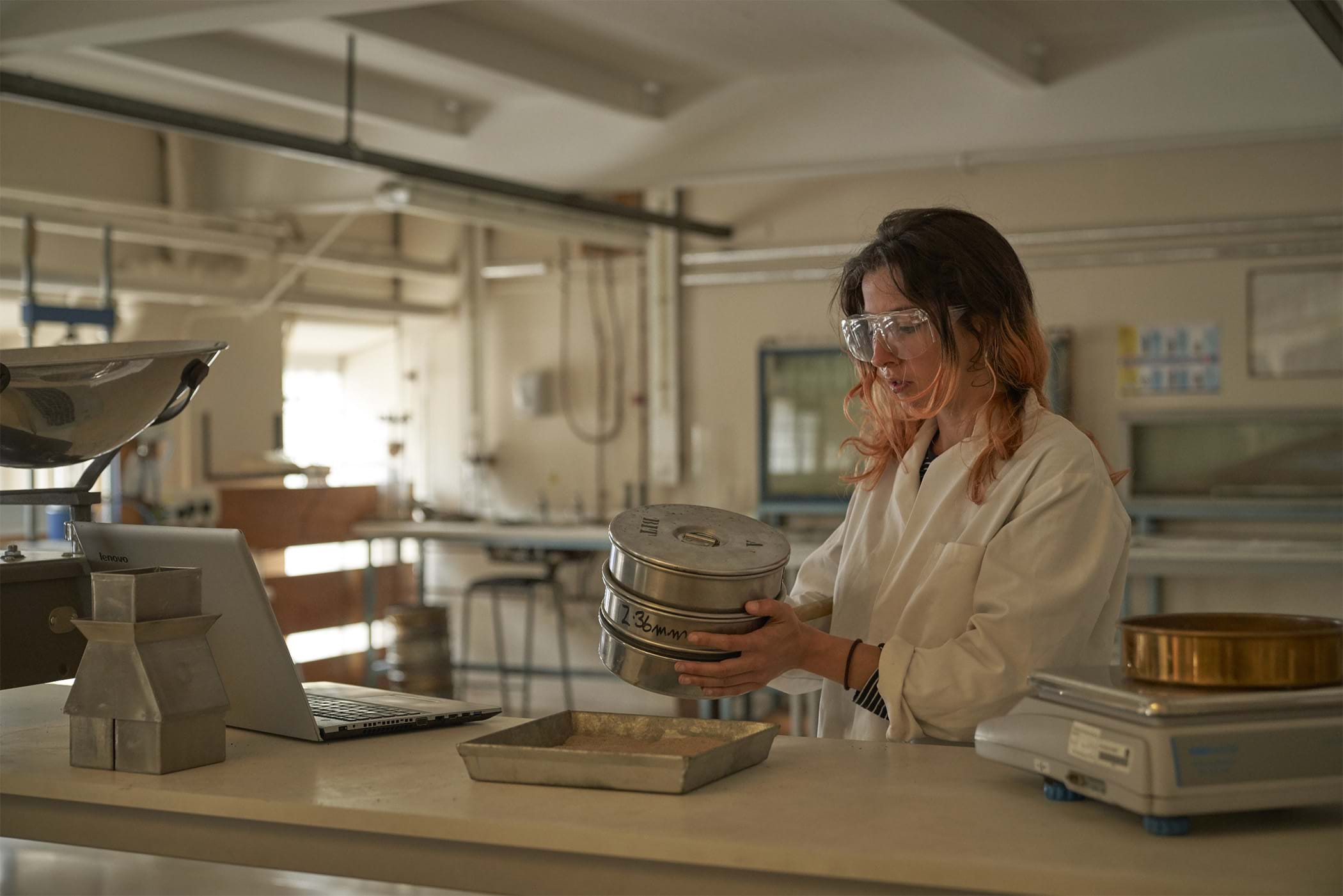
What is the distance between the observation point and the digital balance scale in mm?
1178

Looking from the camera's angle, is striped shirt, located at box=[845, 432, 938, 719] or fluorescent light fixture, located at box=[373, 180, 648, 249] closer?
striped shirt, located at box=[845, 432, 938, 719]

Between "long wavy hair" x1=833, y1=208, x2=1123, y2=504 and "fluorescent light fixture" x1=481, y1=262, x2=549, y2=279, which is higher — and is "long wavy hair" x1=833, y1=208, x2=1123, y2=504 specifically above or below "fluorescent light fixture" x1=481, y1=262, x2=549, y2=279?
below

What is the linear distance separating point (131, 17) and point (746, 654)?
122 inches

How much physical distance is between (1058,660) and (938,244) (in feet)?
1.98

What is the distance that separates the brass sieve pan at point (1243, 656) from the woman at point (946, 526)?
0.33 meters

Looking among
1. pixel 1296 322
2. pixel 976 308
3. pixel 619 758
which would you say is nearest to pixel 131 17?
pixel 976 308

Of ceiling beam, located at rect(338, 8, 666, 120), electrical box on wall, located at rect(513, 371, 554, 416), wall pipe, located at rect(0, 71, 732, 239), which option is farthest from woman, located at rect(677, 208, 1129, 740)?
electrical box on wall, located at rect(513, 371, 554, 416)

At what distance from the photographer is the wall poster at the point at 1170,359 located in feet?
18.0

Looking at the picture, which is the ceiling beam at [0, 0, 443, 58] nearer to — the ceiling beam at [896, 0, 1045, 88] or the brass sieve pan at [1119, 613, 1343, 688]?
the ceiling beam at [896, 0, 1045, 88]

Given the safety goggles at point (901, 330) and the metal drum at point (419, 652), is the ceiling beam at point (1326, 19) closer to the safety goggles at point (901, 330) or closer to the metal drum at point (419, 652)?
the safety goggles at point (901, 330)

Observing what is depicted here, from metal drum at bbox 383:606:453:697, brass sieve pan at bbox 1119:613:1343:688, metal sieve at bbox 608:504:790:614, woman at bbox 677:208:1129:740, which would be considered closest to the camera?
brass sieve pan at bbox 1119:613:1343:688

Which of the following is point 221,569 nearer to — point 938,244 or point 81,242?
point 938,244

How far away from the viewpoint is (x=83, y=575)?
6.01 ft

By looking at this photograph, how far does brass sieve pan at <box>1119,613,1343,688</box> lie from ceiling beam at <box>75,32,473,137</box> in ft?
13.9
